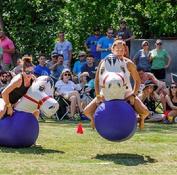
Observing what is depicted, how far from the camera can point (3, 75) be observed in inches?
680

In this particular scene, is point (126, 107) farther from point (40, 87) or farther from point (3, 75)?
point (3, 75)

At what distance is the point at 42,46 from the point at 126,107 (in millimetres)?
17460

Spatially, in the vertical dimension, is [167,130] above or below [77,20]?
below

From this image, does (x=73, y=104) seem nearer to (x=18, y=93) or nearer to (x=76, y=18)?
(x=18, y=93)

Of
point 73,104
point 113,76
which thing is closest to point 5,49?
point 73,104

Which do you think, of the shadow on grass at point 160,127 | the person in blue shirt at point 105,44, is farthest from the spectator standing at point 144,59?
the shadow on grass at point 160,127

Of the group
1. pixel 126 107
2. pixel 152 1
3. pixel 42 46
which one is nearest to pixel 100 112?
pixel 126 107

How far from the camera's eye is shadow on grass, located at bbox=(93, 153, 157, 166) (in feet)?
32.1

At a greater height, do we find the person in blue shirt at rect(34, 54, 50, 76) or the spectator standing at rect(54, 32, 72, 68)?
the spectator standing at rect(54, 32, 72, 68)

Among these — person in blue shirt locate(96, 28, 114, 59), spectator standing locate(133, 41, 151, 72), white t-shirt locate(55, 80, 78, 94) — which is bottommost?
white t-shirt locate(55, 80, 78, 94)

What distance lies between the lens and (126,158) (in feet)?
33.5

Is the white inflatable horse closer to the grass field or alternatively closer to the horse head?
the horse head

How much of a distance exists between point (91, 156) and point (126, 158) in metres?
0.56

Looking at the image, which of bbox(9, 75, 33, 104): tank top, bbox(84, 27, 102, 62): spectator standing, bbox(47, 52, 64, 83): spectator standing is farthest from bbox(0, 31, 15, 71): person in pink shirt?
bbox(9, 75, 33, 104): tank top
